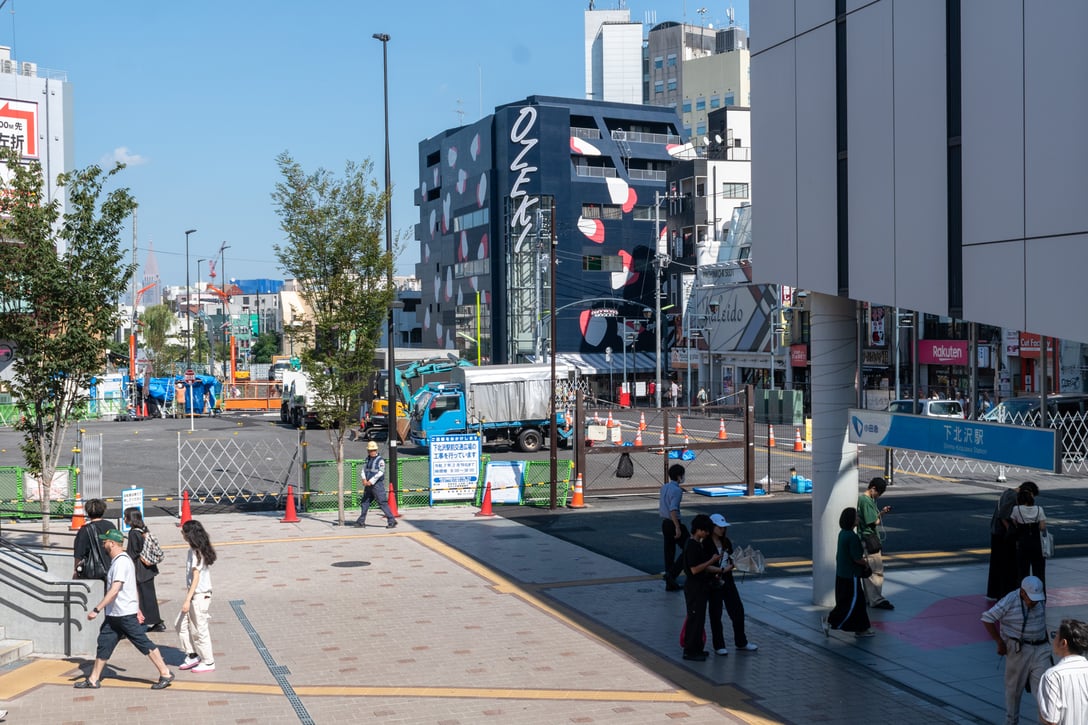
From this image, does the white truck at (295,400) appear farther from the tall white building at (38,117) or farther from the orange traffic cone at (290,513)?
the orange traffic cone at (290,513)

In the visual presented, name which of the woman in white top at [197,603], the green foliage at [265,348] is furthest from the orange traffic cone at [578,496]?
the green foliage at [265,348]

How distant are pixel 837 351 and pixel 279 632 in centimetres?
816

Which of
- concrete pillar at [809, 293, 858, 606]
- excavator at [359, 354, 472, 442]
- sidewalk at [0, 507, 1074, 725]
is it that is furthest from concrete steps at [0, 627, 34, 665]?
excavator at [359, 354, 472, 442]

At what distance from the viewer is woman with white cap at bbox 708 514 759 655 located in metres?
12.2

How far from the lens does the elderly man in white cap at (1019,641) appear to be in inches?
355

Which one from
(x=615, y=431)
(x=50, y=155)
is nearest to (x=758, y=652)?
(x=615, y=431)

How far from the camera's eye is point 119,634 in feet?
36.2

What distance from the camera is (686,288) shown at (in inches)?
2677

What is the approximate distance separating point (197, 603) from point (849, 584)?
7623mm

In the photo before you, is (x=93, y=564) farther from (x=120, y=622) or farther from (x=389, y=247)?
(x=389, y=247)

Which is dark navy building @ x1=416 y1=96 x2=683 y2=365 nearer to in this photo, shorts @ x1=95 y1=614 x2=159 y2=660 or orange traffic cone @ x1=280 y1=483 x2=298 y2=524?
orange traffic cone @ x1=280 y1=483 x2=298 y2=524

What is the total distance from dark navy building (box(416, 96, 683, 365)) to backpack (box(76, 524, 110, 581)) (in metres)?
59.5

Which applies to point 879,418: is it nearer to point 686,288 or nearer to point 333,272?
point 333,272

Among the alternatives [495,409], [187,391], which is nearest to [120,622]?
[495,409]
